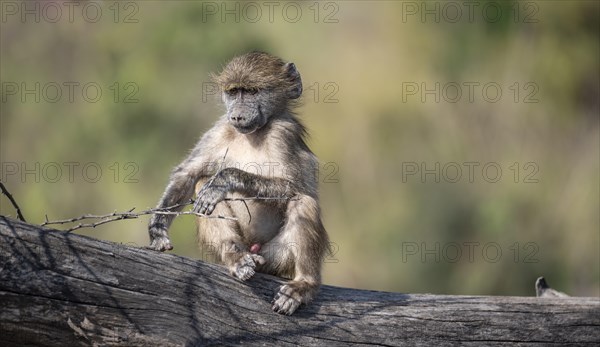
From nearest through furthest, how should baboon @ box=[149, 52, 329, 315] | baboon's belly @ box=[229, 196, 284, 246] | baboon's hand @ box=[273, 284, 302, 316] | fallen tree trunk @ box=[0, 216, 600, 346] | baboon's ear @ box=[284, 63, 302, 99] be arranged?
1. fallen tree trunk @ box=[0, 216, 600, 346]
2. baboon's hand @ box=[273, 284, 302, 316]
3. baboon @ box=[149, 52, 329, 315]
4. baboon's belly @ box=[229, 196, 284, 246]
5. baboon's ear @ box=[284, 63, 302, 99]

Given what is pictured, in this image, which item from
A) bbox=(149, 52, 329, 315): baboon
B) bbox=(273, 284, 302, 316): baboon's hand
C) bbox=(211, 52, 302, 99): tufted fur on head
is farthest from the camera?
bbox=(211, 52, 302, 99): tufted fur on head

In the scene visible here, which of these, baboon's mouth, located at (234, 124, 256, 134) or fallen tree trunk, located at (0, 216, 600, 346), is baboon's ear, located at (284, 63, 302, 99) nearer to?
baboon's mouth, located at (234, 124, 256, 134)

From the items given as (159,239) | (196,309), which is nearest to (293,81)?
(159,239)

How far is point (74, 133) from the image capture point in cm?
1548

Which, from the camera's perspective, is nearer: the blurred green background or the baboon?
the baboon

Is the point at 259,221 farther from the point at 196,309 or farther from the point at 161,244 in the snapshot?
the point at 196,309

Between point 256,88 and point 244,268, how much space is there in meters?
1.73

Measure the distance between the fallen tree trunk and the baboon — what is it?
233 millimetres

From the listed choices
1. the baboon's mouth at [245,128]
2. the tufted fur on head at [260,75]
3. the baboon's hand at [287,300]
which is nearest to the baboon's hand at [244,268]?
the baboon's hand at [287,300]

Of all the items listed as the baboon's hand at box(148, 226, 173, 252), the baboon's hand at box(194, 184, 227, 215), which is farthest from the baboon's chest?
the baboon's hand at box(148, 226, 173, 252)

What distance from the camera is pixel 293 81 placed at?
7156mm

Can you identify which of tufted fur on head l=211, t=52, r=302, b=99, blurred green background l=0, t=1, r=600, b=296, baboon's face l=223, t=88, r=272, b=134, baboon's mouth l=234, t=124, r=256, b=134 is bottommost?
blurred green background l=0, t=1, r=600, b=296

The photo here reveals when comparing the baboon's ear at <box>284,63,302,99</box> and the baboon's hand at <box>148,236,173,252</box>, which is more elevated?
the baboon's ear at <box>284,63,302,99</box>

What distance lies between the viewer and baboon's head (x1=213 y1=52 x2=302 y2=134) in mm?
6688
